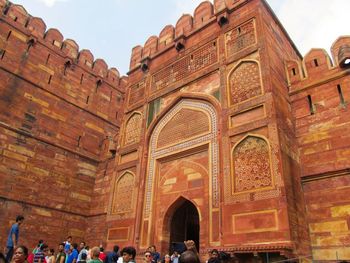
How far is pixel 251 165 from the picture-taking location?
6297 millimetres

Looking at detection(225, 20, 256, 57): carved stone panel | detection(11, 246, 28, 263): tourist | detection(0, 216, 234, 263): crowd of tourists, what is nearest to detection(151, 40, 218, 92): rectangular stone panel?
detection(225, 20, 256, 57): carved stone panel

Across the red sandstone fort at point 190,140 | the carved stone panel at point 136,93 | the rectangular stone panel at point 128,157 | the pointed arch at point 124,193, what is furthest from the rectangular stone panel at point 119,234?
the carved stone panel at point 136,93

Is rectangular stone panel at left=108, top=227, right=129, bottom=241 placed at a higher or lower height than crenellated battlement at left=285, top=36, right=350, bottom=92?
lower

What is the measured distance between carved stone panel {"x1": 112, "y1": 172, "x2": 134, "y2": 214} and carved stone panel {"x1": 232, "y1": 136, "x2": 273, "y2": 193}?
139 inches

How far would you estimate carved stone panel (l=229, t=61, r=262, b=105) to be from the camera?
709 centimetres

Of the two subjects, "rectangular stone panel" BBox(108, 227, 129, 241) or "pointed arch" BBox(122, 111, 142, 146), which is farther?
"pointed arch" BBox(122, 111, 142, 146)

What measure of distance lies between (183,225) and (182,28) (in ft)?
20.7

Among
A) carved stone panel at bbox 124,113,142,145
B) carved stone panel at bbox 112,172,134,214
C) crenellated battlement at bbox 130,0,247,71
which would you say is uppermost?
crenellated battlement at bbox 130,0,247,71

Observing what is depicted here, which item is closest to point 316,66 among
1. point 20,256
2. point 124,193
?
point 124,193

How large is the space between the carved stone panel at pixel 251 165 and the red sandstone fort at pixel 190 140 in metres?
0.03

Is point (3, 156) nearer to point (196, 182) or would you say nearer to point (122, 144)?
point (122, 144)

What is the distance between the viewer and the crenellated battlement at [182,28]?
28.6ft

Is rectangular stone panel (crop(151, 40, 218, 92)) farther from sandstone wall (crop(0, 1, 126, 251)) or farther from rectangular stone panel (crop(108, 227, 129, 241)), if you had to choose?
rectangular stone panel (crop(108, 227, 129, 241))

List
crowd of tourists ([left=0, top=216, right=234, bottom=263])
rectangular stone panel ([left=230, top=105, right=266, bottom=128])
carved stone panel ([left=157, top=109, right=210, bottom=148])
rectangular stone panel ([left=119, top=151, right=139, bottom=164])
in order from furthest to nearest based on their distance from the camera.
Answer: rectangular stone panel ([left=119, top=151, right=139, bottom=164])
carved stone panel ([left=157, top=109, right=210, bottom=148])
rectangular stone panel ([left=230, top=105, right=266, bottom=128])
crowd of tourists ([left=0, top=216, right=234, bottom=263])
